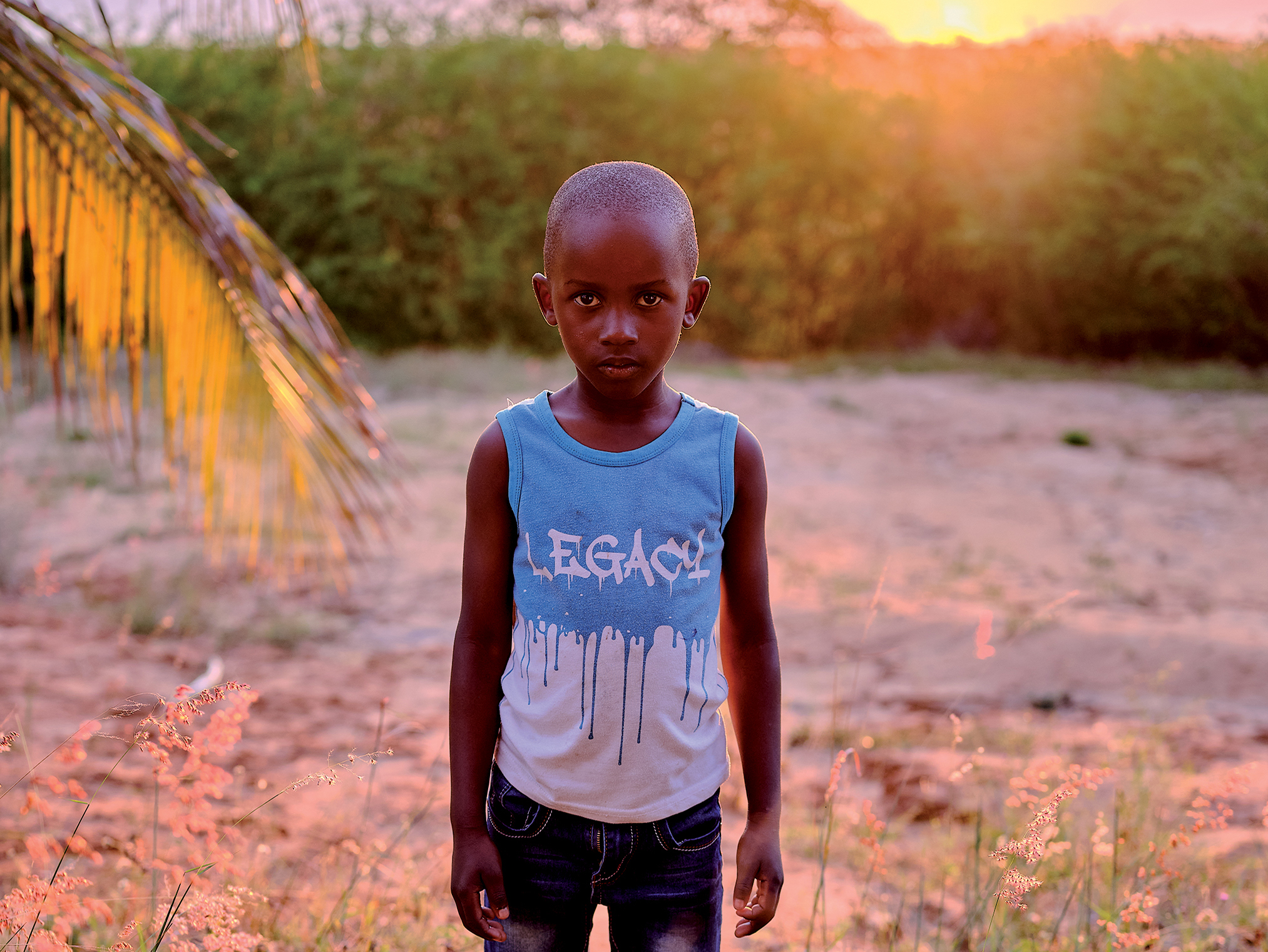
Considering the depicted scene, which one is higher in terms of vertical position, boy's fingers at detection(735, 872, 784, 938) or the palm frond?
the palm frond

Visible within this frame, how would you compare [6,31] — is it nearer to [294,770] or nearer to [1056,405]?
[294,770]

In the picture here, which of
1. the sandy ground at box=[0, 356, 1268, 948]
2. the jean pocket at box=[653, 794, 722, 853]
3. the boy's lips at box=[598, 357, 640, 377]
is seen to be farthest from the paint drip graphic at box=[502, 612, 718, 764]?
the sandy ground at box=[0, 356, 1268, 948]

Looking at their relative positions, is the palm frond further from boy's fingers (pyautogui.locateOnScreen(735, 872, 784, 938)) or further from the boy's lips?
boy's fingers (pyautogui.locateOnScreen(735, 872, 784, 938))

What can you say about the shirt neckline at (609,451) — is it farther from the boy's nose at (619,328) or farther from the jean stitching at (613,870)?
the jean stitching at (613,870)

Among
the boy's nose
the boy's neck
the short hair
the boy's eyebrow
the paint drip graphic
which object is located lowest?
the paint drip graphic

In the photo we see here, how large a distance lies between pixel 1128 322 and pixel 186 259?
518 inches

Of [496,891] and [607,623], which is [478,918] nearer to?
[496,891]

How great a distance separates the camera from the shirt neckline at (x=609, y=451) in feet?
4.27

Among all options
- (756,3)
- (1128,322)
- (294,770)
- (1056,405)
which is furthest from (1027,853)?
(756,3)

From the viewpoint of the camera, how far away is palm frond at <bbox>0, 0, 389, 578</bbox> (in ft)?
7.36

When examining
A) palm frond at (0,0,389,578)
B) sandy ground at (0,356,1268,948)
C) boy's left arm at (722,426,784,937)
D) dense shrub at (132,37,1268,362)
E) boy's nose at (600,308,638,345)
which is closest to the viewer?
boy's nose at (600,308,638,345)

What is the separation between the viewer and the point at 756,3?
86.9 feet

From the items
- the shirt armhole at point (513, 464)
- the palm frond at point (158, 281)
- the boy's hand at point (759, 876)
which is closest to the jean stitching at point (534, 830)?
the boy's hand at point (759, 876)

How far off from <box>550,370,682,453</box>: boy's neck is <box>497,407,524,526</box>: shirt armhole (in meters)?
0.06
